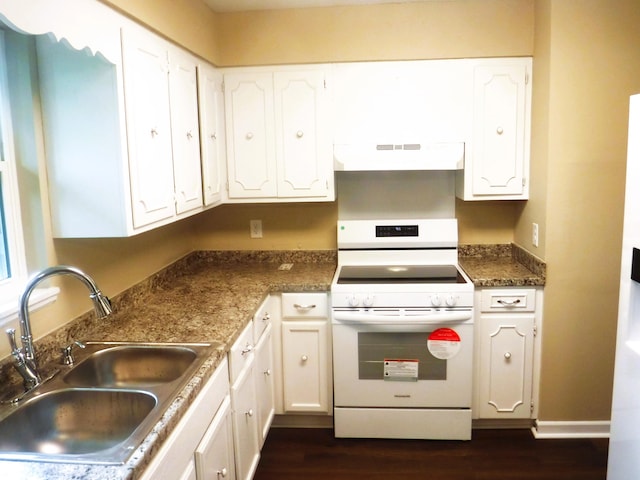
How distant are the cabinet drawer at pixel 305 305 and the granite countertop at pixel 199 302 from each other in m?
0.04

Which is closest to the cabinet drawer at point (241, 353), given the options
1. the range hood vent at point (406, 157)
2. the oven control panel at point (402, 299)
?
the oven control panel at point (402, 299)

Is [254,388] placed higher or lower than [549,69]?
lower

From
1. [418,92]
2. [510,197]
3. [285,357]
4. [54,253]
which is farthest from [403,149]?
[54,253]

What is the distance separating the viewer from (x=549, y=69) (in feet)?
8.58

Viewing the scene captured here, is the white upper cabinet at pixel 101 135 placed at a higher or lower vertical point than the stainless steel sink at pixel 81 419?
higher

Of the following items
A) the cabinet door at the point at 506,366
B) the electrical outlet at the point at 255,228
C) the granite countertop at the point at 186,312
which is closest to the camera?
the granite countertop at the point at 186,312

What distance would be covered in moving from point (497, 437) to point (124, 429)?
6.86ft

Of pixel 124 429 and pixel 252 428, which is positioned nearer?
pixel 124 429

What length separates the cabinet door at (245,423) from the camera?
2086 mm

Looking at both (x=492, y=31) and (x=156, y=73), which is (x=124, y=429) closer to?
(x=156, y=73)

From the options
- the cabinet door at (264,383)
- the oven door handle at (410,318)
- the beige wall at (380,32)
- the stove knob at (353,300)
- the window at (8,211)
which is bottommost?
the cabinet door at (264,383)

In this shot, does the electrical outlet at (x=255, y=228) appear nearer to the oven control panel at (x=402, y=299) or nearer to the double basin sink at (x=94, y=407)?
the oven control panel at (x=402, y=299)

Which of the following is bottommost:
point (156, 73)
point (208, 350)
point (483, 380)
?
point (483, 380)

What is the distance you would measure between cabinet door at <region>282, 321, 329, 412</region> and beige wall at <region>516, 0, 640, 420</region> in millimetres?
1181
